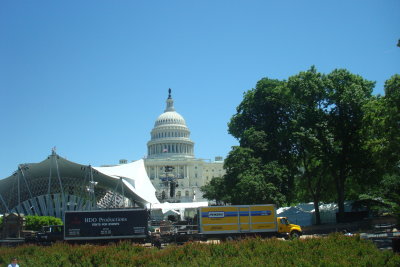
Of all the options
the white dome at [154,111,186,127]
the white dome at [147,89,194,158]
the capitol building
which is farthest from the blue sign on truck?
the white dome at [154,111,186,127]

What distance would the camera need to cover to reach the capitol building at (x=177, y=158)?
476 feet

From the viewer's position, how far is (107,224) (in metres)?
32.2

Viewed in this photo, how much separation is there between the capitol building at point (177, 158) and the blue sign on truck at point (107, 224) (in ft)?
357

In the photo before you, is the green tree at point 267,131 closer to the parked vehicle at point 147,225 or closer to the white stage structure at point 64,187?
the parked vehicle at point 147,225

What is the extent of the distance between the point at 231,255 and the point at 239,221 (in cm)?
1444

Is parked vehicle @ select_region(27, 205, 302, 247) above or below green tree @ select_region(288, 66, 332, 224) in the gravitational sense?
below

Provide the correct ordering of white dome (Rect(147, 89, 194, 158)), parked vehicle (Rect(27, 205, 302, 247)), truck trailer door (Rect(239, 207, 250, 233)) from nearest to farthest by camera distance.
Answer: parked vehicle (Rect(27, 205, 302, 247))
truck trailer door (Rect(239, 207, 250, 233))
white dome (Rect(147, 89, 194, 158))

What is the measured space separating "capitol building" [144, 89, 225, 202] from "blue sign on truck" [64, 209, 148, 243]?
108804mm

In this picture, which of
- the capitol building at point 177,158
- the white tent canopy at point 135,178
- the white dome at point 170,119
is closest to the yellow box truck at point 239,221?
the white tent canopy at point 135,178

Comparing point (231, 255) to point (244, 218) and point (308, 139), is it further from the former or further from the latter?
point (308, 139)

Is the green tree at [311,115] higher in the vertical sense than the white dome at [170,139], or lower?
lower

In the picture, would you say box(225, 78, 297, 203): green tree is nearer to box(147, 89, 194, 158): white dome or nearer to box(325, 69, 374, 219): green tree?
box(325, 69, 374, 219): green tree

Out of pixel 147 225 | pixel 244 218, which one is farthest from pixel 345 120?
pixel 147 225

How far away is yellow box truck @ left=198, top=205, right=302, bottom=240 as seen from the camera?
107 feet
